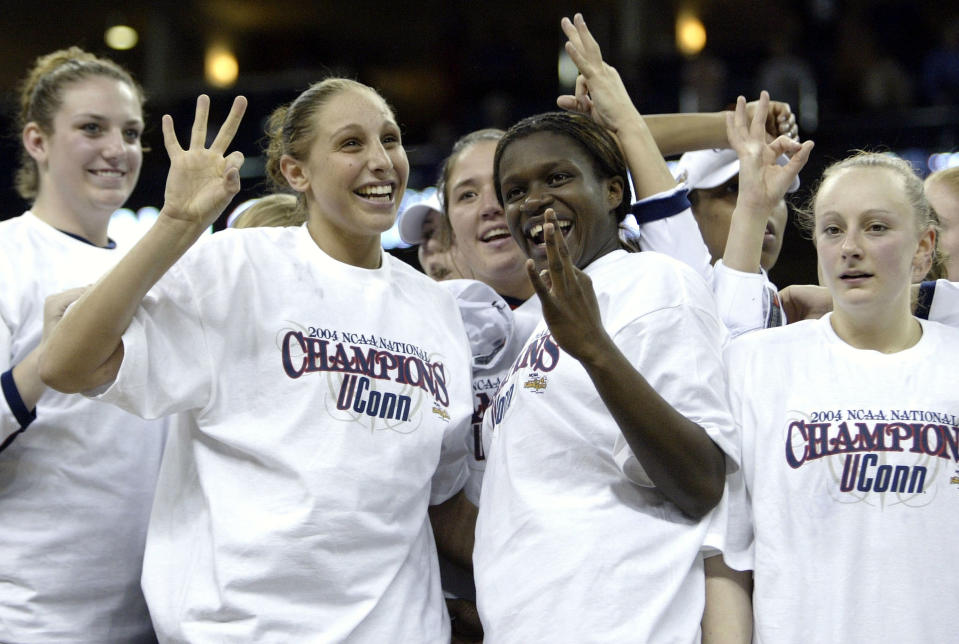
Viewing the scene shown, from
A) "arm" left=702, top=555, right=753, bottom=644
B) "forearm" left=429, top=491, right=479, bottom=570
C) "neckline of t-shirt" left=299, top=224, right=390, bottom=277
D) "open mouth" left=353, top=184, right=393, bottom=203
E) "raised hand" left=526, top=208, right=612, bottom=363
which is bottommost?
"arm" left=702, top=555, right=753, bottom=644

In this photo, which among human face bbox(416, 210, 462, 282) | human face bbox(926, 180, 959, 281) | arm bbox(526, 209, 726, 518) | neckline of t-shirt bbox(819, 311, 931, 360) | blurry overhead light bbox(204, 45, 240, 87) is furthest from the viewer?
blurry overhead light bbox(204, 45, 240, 87)

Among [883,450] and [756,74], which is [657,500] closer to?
[883,450]

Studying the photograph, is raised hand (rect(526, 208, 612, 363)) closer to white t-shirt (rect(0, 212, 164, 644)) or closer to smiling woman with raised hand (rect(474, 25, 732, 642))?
smiling woman with raised hand (rect(474, 25, 732, 642))

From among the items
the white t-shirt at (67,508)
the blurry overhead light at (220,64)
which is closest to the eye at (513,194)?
the white t-shirt at (67,508)

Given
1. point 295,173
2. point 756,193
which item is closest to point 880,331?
point 756,193

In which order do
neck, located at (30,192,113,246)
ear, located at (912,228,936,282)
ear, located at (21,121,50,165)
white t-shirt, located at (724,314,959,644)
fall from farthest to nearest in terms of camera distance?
ear, located at (21,121,50,165) < neck, located at (30,192,113,246) < ear, located at (912,228,936,282) < white t-shirt, located at (724,314,959,644)

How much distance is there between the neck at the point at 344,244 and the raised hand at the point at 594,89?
0.58 m

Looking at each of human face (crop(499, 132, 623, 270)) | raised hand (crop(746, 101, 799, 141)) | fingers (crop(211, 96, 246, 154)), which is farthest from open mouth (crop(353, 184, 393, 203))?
raised hand (crop(746, 101, 799, 141))

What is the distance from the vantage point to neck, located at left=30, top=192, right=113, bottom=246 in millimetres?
3055

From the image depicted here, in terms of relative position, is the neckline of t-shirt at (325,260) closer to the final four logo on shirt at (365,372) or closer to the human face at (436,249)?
the final four logo on shirt at (365,372)

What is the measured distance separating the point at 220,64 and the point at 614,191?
9.38 metres

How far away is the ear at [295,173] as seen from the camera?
2.61m

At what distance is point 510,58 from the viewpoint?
996 cm

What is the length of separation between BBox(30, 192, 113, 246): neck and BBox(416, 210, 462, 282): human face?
99 cm
